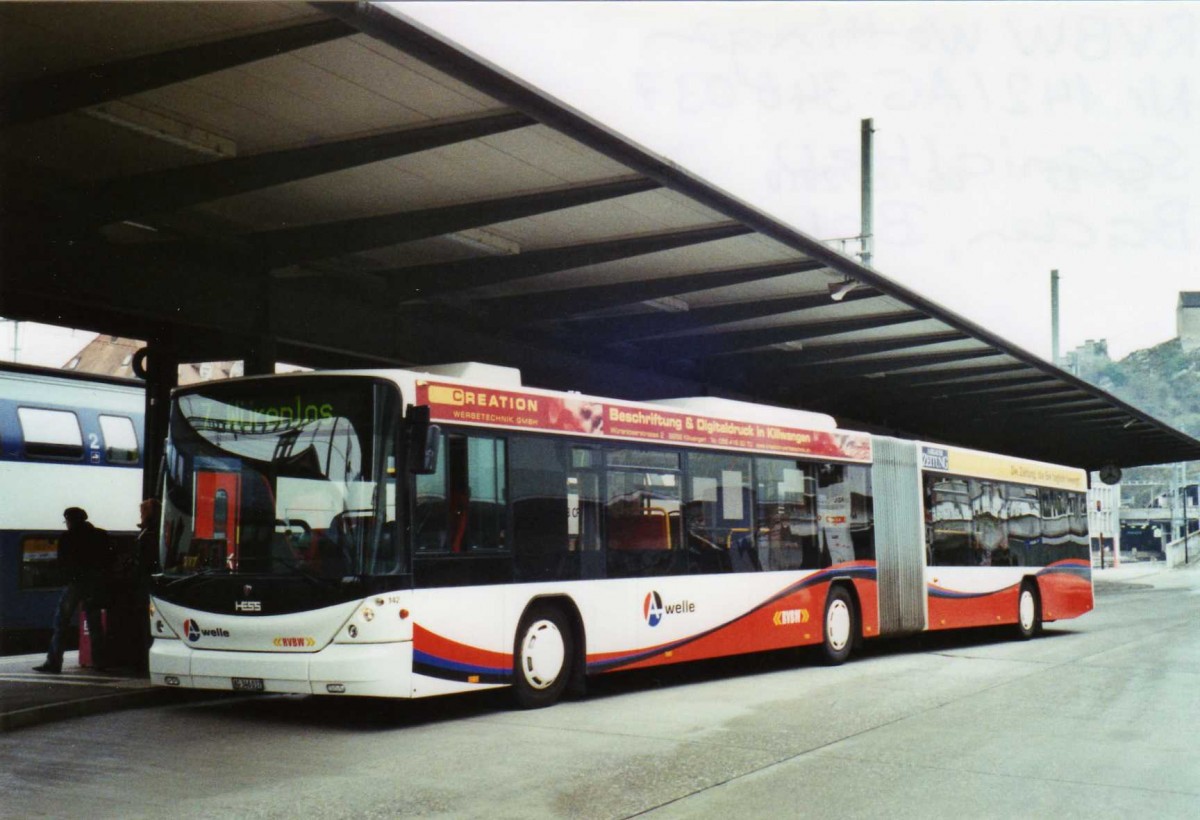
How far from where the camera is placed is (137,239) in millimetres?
14227

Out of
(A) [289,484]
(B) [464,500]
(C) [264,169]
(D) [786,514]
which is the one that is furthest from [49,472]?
(D) [786,514]

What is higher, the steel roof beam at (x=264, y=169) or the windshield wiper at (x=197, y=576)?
the steel roof beam at (x=264, y=169)

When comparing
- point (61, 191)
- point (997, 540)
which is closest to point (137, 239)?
point (61, 191)

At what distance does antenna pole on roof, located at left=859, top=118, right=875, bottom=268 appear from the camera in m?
22.5

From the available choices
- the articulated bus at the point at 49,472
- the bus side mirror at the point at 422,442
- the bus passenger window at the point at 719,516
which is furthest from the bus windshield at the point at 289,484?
the articulated bus at the point at 49,472

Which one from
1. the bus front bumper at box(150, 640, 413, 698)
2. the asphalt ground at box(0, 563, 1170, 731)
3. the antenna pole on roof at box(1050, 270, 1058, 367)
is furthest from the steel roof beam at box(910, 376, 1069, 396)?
the bus front bumper at box(150, 640, 413, 698)

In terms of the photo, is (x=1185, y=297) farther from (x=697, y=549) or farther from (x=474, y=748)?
(x=474, y=748)

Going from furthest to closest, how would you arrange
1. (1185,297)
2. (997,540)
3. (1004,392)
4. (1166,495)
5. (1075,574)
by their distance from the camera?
1. (1166,495)
2. (1185,297)
3. (1004,392)
4. (1075,574)
5. (997,540)

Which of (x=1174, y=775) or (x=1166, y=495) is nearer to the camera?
(x=1174, y=775)

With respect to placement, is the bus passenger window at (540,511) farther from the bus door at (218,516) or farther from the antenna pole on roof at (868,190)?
the antenna pole on roof at (868,190)

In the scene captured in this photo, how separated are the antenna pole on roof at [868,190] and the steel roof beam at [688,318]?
3.55 meters

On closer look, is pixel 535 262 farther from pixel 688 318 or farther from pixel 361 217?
pixel 688 318

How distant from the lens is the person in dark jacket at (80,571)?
12984mm

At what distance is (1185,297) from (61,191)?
5999cm
